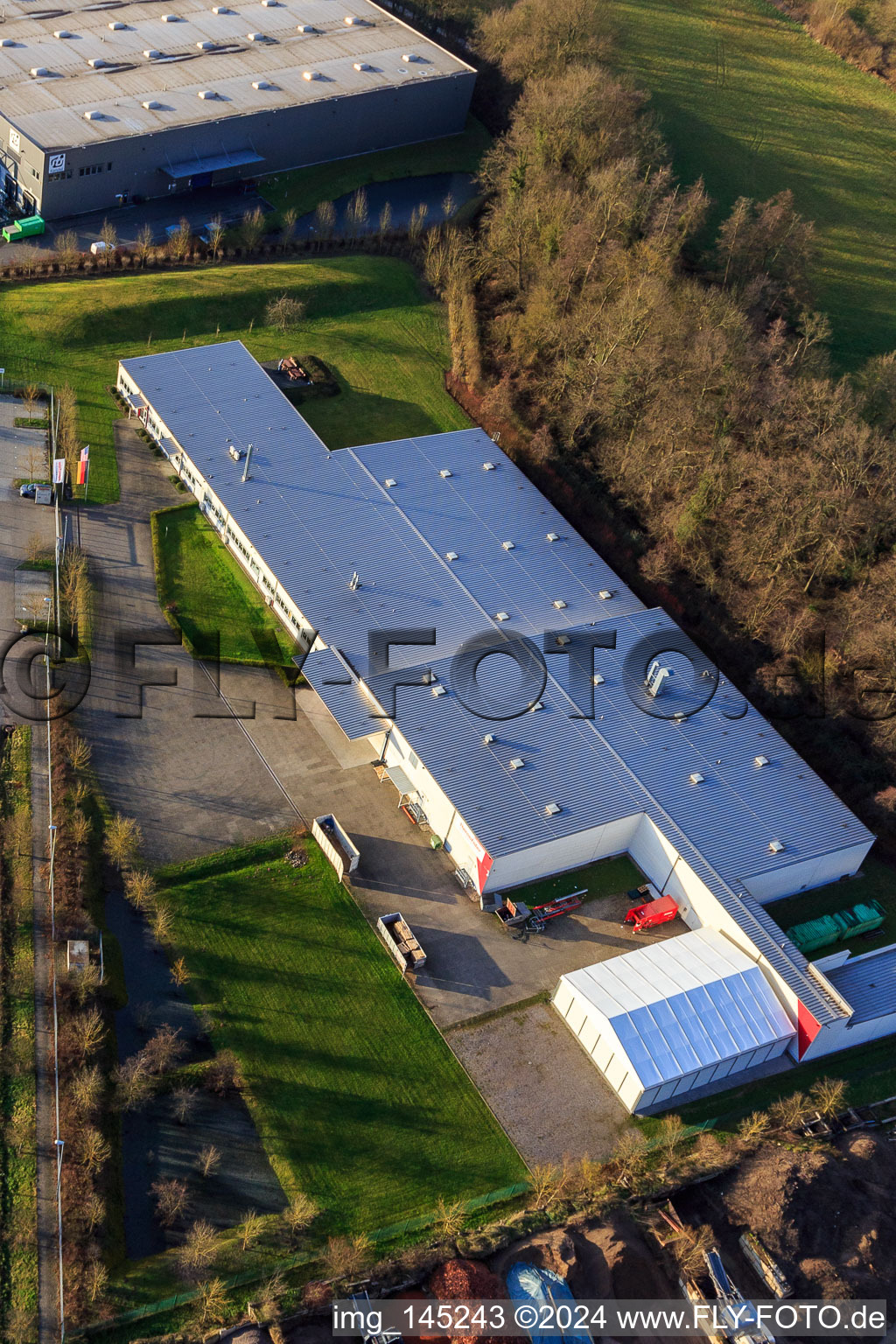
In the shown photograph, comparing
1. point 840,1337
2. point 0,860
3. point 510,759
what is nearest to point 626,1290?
point 840,1337

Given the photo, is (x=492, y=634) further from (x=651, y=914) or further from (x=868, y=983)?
(x=868, y=983)

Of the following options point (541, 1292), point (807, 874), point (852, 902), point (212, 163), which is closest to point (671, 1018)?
point (541, 1292)

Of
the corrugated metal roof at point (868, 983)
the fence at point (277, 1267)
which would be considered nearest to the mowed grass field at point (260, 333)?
the corrugated metal roof at point (868, 983)

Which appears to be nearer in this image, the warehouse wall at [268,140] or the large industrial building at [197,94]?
the warehouse wall at [268,140]

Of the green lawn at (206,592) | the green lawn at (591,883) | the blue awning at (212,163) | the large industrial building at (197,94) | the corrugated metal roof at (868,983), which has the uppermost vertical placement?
the large industrial building at (197,94)

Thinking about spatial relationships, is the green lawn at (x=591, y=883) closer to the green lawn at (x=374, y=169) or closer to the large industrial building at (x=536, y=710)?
the large industrial building at (x=536, y=710)

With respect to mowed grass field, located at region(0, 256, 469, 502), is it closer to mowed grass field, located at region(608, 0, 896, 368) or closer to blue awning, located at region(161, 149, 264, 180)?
blue awning, located at region(161, 149, 264, 180)

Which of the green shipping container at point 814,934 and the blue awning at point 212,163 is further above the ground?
the blue awning at point 212,163
